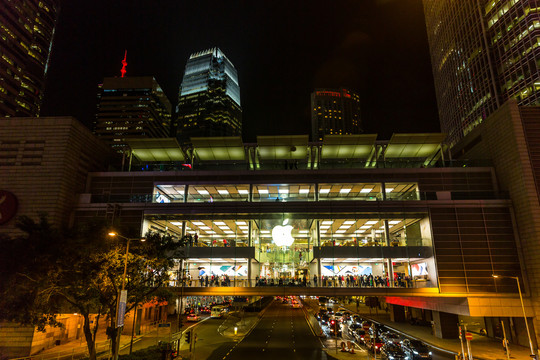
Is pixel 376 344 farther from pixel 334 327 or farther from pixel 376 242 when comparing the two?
pixel 376 242

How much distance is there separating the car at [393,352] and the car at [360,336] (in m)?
7.44

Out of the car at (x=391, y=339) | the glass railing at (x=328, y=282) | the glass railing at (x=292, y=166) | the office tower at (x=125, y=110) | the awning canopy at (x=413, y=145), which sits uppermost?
the office tower at (x=125, y=110)

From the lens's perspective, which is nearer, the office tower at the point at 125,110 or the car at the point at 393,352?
the car at the point at 393,352

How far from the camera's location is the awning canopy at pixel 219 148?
4538cm

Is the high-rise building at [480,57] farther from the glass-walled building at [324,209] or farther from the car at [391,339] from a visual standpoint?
the car at [391,339]

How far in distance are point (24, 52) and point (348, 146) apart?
435 feet

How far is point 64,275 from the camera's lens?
75.5ft

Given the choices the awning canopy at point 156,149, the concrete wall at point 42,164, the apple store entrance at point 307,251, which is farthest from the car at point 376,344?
the concrete wall at point 42,164

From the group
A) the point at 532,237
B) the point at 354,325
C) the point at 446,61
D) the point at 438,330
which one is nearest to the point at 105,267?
the point at 354,325

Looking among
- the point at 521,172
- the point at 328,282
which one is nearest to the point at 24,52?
the point at 328,282

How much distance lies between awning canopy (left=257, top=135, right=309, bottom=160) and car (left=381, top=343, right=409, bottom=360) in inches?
1058

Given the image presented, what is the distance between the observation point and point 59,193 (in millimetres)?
38125

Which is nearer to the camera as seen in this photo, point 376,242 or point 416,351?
point 416,351

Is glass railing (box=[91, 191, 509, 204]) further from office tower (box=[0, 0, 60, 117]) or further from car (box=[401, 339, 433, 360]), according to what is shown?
office tower (box=[0, 0, 60, 117])
